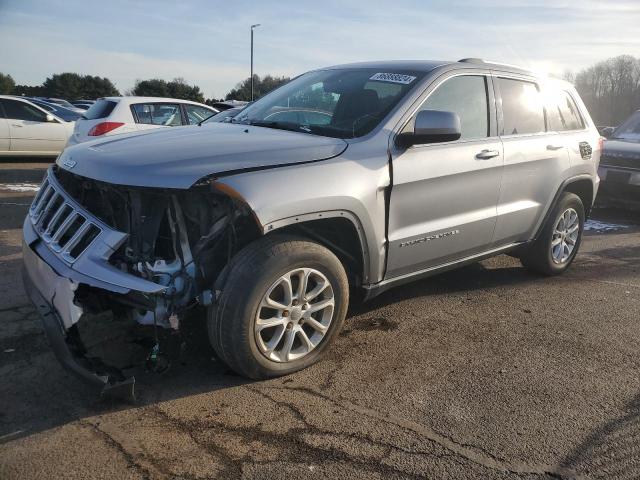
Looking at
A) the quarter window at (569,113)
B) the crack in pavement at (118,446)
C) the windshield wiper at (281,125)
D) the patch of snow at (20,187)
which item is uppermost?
the quarter window at (569,113)

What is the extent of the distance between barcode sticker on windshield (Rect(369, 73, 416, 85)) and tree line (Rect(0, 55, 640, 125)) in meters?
33.0

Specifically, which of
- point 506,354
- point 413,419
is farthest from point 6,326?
point 506,354

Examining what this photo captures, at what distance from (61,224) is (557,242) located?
170 inches

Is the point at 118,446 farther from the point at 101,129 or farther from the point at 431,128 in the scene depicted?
the point at 101,129

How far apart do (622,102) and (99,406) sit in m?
47.5

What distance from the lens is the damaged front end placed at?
9.29ft

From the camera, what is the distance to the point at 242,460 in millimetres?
2559

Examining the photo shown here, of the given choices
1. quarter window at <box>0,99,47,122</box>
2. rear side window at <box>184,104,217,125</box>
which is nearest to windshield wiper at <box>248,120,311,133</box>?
rear side window at <box>184,104,217,125</box>

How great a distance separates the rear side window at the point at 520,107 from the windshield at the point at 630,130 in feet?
18.7

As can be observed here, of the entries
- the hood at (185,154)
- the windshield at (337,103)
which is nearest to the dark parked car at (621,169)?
the windshield at (337,103)

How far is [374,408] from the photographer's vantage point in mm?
3037

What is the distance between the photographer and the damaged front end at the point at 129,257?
2.83 meters

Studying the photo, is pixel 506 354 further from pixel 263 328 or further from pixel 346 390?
pixel 263 328

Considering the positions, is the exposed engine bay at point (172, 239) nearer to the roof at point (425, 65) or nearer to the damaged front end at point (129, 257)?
the damaged front end at point (129, 257)
